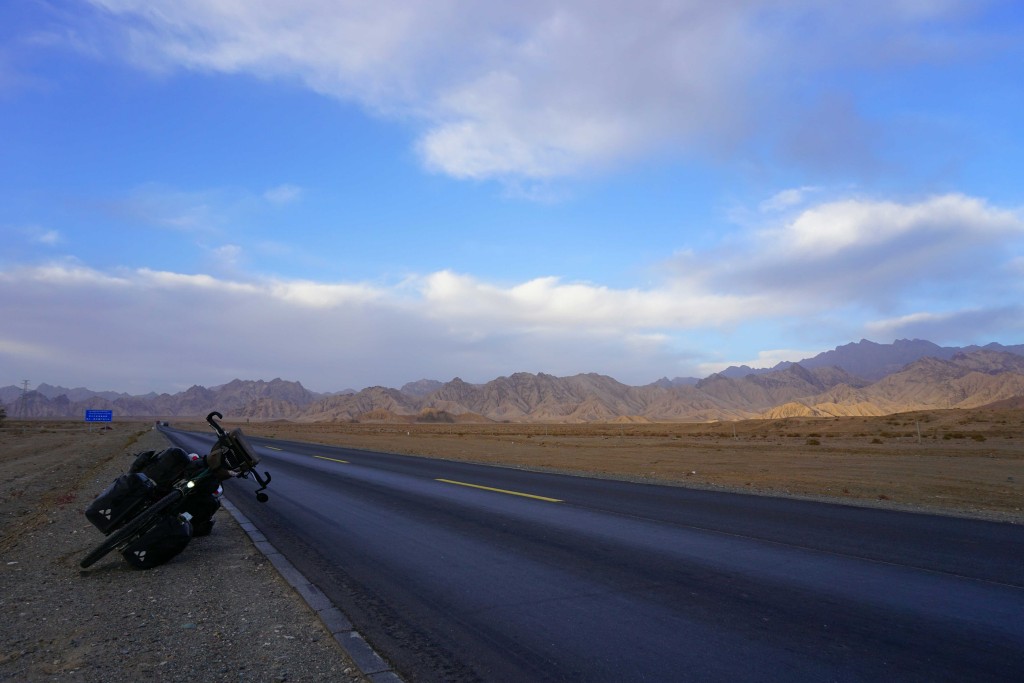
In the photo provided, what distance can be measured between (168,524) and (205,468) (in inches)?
29.3

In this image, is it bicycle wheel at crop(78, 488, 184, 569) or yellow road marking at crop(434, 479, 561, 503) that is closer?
bicycle wheel at crop(78, 488, 184, 569)

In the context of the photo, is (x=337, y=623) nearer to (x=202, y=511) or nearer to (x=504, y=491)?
(x=202, y=511)

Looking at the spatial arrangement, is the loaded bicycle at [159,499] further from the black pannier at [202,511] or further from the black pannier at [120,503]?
the black pannier at [202,511]

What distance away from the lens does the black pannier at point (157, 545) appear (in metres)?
7.54

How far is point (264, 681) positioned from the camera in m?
4.44

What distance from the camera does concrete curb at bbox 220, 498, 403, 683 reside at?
4.62 m

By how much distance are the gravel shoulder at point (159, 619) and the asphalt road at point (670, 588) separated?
0.53m

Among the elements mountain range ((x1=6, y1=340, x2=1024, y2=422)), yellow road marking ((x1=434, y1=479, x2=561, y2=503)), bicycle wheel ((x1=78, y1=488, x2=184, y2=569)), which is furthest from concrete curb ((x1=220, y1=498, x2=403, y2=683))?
mountain range ((x1=6, y1=340, x2=1024, y2=422))

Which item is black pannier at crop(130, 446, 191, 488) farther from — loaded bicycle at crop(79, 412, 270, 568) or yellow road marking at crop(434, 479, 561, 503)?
yellow road marking at crop(434, 479, 561, 503)

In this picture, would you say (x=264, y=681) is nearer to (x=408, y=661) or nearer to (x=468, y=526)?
(x=408, y=661)

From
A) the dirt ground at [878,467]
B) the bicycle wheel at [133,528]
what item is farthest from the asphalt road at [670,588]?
the dirt ground at [878,467]

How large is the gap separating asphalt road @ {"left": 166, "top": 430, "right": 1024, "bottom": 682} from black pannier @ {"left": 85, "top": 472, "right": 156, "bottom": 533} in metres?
2.01

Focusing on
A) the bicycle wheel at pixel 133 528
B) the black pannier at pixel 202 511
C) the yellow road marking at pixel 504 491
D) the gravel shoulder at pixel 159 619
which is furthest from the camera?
the yellow road marking at pixel 504 491

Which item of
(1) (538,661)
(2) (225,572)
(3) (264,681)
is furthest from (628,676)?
(2) (225,572)
